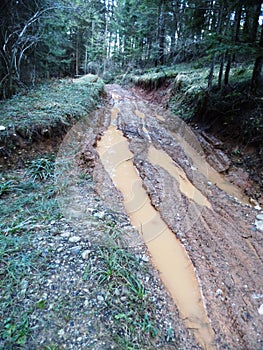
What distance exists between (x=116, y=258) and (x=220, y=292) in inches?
47.1

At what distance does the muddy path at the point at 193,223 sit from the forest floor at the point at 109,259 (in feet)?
0.05

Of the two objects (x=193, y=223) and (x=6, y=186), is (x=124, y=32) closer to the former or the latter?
(x=6, y=186)

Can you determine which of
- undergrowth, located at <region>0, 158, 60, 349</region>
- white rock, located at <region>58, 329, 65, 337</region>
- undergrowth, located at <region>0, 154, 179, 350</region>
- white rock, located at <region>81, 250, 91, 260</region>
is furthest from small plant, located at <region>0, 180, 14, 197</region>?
white rock, located at <region>58, 329, 65, 337</region>

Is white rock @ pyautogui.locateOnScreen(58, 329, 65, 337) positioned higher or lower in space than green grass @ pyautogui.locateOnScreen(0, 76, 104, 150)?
lower

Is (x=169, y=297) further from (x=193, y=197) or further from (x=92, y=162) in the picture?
(x=92, y=162)

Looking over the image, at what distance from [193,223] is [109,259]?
1.44 m

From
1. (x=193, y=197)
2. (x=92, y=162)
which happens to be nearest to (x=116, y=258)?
(x=193, y=197)

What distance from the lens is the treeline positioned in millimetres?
5326

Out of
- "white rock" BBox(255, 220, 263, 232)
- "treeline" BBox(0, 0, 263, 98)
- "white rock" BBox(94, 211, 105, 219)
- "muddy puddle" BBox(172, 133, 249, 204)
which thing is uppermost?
"treeline" BBox(0, 0, 263, 98)

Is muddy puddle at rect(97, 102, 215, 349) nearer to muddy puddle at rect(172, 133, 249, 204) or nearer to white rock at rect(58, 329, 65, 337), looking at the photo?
muddy puddle at rect(172, 133, 249, 204)

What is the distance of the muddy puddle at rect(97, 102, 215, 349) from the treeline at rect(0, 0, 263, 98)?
9.62 feet

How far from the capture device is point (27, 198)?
3.22 metres

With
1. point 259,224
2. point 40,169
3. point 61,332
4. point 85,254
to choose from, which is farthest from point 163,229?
point 40,169

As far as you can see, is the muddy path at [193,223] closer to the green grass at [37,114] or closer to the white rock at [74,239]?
the white rock at [74,239]
